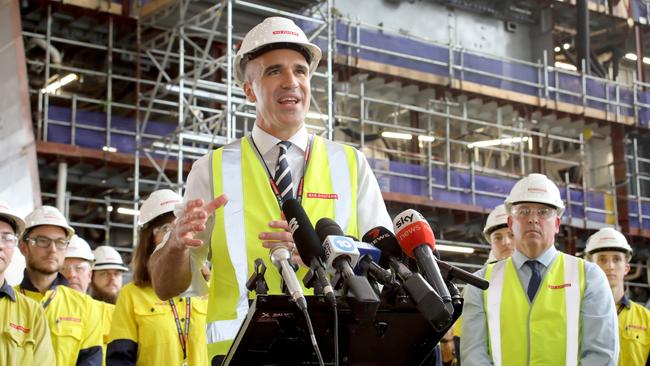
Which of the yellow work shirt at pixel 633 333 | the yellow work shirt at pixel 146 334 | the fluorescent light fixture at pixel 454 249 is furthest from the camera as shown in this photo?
the fluorescent light fixture at pixel 454 249

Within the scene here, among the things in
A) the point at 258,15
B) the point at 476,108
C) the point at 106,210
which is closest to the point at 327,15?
the point at 258,15

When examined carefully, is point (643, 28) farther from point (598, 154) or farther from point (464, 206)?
point (464, 206)

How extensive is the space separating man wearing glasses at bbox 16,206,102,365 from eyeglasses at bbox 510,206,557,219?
329cm

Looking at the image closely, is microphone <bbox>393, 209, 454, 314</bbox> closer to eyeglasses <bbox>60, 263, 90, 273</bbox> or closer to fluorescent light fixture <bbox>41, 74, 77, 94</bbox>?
eyeglasses <bbox>60, 263, 90, 273</bbox>

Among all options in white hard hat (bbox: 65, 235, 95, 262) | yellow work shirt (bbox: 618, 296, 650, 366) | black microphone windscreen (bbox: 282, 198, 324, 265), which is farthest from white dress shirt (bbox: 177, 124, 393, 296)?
white hard hat (bbox: 65, 235, 95, 262)

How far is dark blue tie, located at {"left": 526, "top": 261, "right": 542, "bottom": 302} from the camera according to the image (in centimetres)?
652

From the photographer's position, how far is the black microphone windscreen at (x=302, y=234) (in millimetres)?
3074

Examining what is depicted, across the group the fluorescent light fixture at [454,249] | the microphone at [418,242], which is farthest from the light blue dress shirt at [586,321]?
the fluorescent light fixture at [454,249]

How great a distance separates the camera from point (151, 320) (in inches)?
269

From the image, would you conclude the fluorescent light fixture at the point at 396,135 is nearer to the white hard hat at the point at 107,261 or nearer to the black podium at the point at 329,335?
the white hard hat at the point at 107,261

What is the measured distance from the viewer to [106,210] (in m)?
22.5

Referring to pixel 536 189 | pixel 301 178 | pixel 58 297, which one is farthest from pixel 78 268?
pixel 301 178

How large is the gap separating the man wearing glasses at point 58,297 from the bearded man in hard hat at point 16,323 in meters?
1.18

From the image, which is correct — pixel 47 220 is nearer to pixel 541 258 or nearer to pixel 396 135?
pixel 541 258
